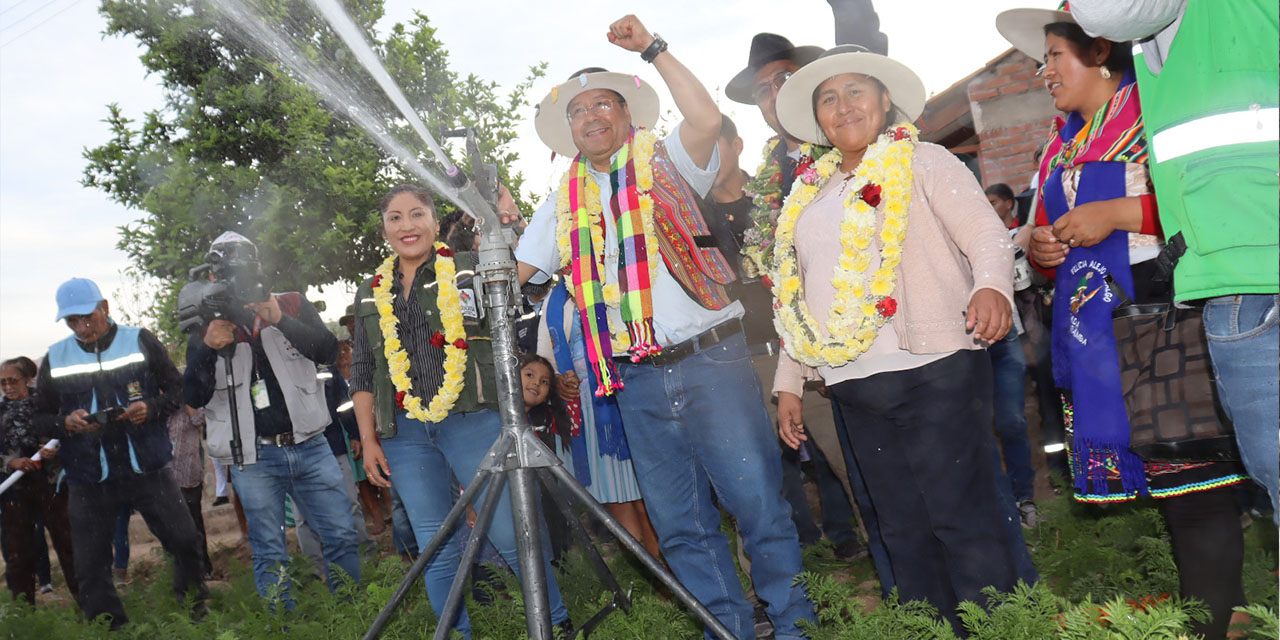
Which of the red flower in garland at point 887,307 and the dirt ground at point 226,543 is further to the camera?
the dirt ground at point 226,543

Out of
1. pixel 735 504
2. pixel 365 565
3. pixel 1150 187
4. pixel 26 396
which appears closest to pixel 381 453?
pixel 735 504

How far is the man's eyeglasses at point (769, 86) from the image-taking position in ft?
13.6

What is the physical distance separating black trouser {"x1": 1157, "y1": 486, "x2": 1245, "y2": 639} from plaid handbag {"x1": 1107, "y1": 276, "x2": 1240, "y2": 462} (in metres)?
0.21

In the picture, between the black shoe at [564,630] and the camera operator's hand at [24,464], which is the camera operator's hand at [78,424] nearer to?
the camera operator's hand at [24,464]

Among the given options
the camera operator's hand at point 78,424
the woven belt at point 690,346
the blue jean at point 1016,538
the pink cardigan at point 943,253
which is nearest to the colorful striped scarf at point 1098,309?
the pink cardigan at point 943,253

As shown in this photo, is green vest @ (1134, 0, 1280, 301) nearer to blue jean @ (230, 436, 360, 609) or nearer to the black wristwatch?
the black wristwatch

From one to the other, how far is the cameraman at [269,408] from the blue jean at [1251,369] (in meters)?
4.13

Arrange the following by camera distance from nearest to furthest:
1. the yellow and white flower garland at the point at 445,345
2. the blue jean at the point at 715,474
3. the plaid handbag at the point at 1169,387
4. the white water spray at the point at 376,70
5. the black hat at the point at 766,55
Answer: the plaid handbag at the point at 1169,387, the white water spray at the point at 376,70, the blue jean at the point at 715,474, the yellow and white flower garland at the point at 445,345, the black hat at the point at 766,55

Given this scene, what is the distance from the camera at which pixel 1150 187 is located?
2.47m

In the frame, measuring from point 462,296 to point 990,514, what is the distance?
196cm

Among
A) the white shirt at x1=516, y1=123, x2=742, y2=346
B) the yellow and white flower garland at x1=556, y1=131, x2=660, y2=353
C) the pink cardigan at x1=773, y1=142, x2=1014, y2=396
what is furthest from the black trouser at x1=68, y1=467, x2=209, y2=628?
the pink cardigan at x1=773, y1=142, x2=1014, y2=396

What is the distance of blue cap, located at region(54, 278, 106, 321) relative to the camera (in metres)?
5.64

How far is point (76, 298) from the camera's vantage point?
5.68 m

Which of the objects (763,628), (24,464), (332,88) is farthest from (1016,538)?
(332,88)
